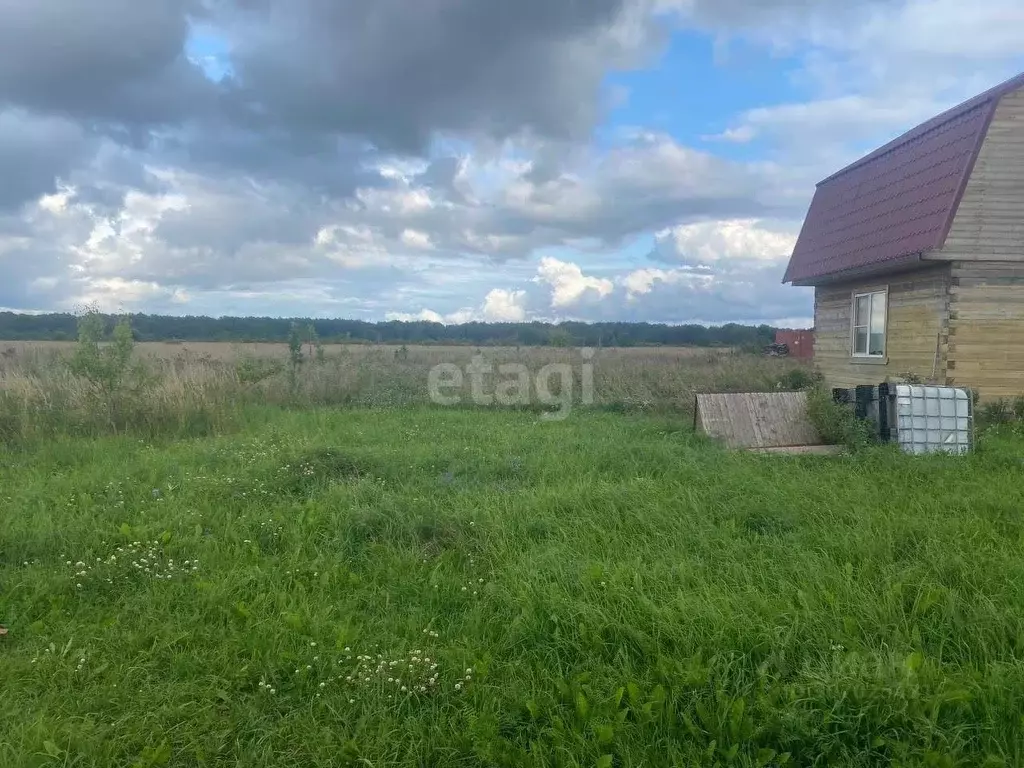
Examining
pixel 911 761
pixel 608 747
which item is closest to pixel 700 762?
pixel 608 747

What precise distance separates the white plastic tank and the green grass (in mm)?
1202

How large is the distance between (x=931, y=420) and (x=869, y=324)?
5415 mm

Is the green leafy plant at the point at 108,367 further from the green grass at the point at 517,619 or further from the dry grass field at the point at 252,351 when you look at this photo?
the dry grass field at the point at 252,351

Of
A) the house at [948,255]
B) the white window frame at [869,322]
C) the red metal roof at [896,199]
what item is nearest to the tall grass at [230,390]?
the white window frame at [869,322]

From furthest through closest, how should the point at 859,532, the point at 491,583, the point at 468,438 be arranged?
the point at 468,438 → the point at 859,532 → the point at 491,583

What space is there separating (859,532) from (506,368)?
41.6 feet

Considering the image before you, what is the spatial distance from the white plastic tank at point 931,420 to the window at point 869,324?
4.40 m

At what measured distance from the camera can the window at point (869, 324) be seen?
42.0 feet

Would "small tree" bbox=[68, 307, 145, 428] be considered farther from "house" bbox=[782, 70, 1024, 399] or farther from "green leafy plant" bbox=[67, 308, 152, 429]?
"house" bbox=[782, 70, 1024, 399]

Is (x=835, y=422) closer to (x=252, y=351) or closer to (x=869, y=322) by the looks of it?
(x=869, y=322)

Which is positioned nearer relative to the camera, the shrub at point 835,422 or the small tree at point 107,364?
the shrub at point 835,422

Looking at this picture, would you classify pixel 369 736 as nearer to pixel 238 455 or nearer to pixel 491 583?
pixel 491 583

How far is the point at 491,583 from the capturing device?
4.33 meters

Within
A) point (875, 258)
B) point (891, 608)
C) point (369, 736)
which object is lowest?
point (369, 736)
